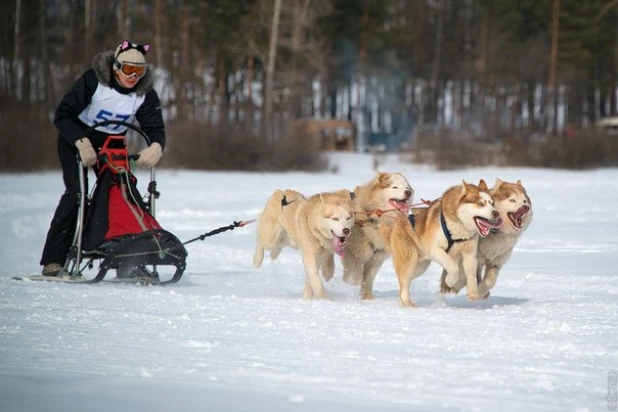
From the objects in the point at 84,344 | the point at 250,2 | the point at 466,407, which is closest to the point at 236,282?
the point at 84,344

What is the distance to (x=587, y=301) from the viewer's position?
623 centimetres

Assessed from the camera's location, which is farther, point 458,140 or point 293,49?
point 293,49

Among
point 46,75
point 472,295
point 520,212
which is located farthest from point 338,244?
point 46,75

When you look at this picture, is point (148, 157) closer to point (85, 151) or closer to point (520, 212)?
point (85, 151)

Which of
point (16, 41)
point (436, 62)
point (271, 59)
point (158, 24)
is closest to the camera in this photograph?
point (271, 59)

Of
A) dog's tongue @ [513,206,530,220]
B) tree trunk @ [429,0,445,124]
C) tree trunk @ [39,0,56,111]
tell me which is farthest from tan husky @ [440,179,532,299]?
tree trunk @ [429,0,445,124]

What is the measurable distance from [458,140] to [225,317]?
19.3m

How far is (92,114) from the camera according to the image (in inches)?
265

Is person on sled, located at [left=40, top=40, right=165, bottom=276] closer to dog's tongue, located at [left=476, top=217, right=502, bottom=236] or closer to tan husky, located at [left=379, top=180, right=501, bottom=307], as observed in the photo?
tan husky, located at [left=379, top=180, right=501, bottom=307]

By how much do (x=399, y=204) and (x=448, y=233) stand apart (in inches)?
21.9

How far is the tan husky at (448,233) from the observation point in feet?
18.7

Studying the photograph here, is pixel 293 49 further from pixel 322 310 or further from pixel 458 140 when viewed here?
pixel 322 310

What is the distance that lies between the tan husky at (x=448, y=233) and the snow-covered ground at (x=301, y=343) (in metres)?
0.25

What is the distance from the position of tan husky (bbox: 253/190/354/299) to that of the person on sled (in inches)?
39.9
